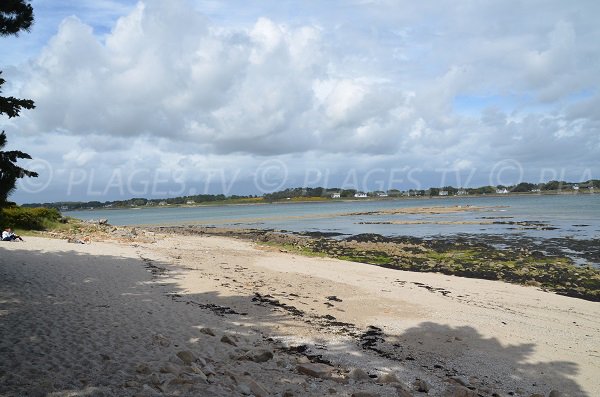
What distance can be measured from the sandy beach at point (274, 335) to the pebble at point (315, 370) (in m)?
0.03

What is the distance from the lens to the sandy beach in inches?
248

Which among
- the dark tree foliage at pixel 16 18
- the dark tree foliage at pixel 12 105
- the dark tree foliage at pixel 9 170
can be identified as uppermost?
the dark tree foliage at pixel 16 18

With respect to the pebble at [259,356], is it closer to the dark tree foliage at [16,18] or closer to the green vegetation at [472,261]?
the dark tree foliage at [16,18]

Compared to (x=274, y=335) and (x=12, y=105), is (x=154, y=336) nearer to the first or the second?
(x=274, y=335)

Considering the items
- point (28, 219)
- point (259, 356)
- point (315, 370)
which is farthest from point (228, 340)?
point (28, 219)

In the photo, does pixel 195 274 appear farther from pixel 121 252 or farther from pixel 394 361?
pixel 394 361

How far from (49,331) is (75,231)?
25.6 meters

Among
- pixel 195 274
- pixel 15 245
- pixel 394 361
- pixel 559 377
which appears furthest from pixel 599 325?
pixel 15 245

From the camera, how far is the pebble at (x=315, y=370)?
696cm

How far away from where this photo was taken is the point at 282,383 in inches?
258

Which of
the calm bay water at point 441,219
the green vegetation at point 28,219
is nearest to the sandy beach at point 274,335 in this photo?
the green vegetation at point 28,219

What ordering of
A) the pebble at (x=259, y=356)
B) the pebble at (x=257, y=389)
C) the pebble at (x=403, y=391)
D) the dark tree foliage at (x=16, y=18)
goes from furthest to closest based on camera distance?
the dark tree foliage at (x=16, y=18) < the pebble at (x=259, y=356) < the pebble at (x=403, y=391) < the pebble at (x=257, y=389)

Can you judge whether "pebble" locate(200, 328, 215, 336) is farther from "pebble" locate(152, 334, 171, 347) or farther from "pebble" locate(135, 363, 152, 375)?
"pebble" locate(135, 363, 152, 375)

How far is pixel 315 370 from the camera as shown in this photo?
7.04m
